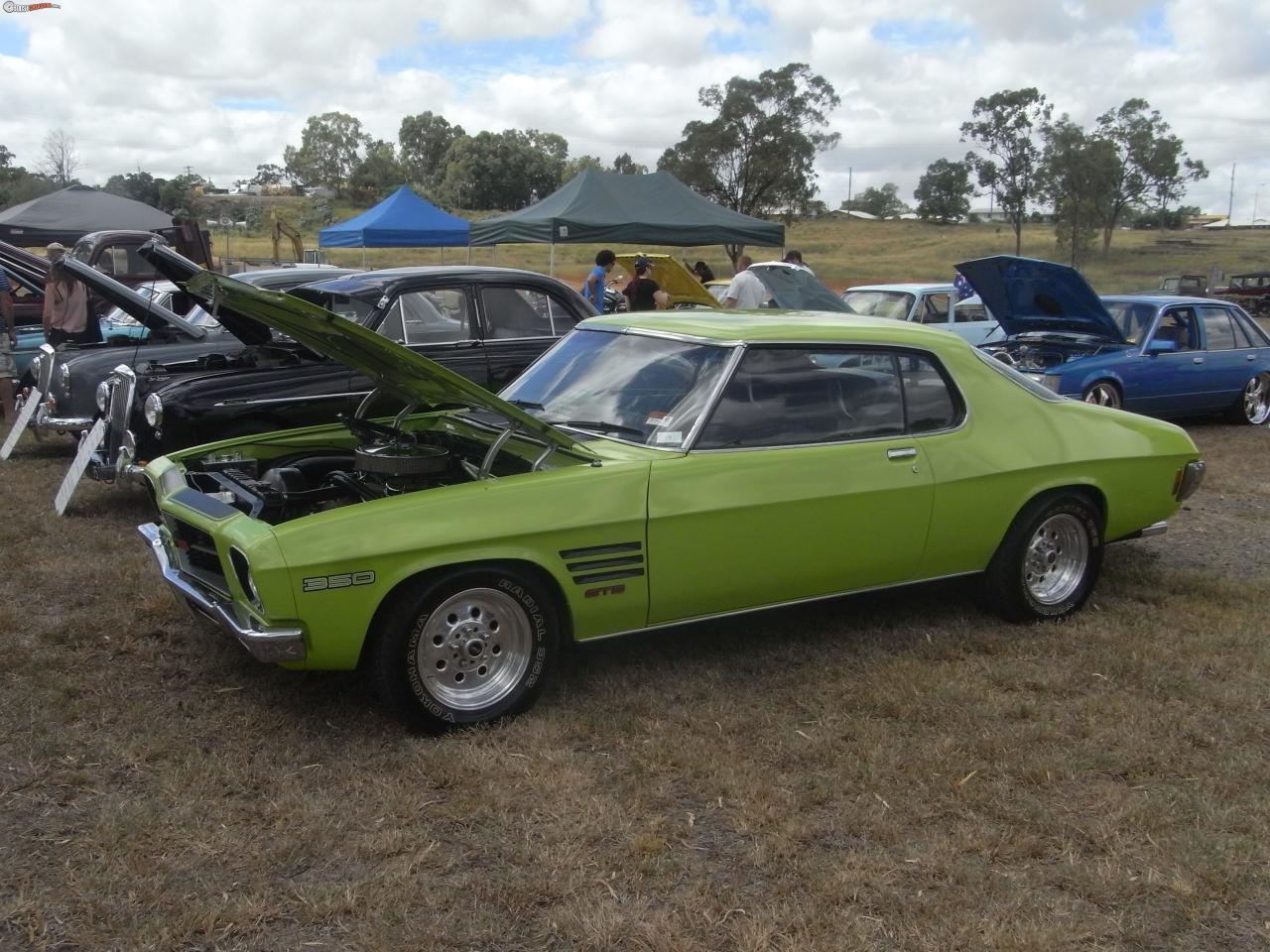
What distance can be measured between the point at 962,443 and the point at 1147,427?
1246 millimetres

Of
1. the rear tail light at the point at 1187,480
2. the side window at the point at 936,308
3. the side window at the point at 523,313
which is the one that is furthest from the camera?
the side window at the point at 936,308

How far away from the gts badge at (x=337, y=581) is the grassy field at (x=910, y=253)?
3227 centimetres

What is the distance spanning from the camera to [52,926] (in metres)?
2.90

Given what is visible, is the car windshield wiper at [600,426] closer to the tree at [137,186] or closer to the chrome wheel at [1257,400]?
the chrome wheel at [1257,400]

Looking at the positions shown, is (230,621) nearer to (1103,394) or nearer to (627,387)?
(627,387)

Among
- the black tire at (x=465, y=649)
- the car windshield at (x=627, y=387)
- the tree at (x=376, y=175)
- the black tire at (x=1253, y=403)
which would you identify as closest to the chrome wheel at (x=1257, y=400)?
the black tire at (x=1253, y=403)

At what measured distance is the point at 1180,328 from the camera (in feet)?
37.0

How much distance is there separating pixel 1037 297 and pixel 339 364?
6.62m

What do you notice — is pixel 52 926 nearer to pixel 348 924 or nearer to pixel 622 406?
pixel 348 924

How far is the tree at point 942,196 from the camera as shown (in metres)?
68.4

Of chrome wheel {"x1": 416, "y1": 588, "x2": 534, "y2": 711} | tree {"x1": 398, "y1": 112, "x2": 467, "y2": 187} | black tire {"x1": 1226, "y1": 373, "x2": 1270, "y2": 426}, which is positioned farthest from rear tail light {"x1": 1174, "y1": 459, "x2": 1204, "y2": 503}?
tree {"x1": 398, "y1": 112, "x2": 467, "y2": 187}

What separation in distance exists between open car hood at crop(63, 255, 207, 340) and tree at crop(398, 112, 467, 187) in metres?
87.3

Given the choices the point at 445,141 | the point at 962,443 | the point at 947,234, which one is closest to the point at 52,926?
the point at 962,443

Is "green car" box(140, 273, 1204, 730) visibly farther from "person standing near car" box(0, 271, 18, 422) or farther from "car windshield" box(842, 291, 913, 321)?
"car windshield" box(842, 291, 913, 321)
